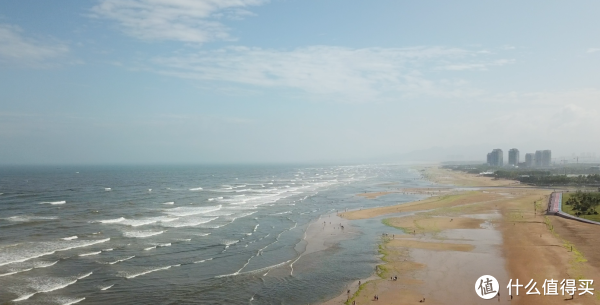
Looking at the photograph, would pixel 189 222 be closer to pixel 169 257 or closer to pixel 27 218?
pixel 169 257

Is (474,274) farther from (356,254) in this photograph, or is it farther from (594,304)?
(356,254)

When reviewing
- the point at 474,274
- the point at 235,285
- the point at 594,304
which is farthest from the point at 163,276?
the point at 594,304

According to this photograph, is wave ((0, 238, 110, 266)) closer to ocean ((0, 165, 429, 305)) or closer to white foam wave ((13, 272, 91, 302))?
ocean ((0, 165, 429, 305))

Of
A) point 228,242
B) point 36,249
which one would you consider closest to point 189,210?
point 228,242

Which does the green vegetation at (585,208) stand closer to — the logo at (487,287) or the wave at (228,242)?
the logo at (487,287)

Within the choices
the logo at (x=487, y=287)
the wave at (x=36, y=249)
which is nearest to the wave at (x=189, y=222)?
the wave at (x=36, y=249)

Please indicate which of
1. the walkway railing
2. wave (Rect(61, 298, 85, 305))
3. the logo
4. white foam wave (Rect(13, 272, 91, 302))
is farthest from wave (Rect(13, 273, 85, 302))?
the walkway railing
